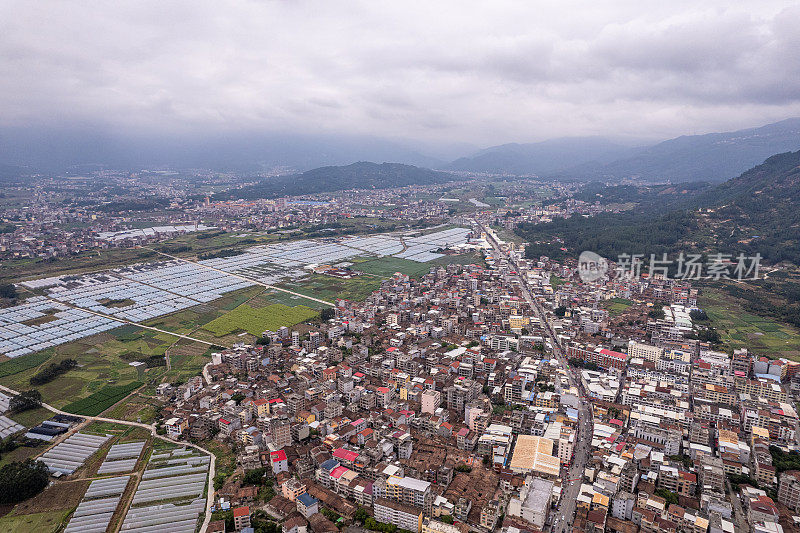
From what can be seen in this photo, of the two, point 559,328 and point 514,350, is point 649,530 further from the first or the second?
point 559,328

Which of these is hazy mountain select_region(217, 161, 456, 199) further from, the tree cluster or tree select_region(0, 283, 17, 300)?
the tree cluster

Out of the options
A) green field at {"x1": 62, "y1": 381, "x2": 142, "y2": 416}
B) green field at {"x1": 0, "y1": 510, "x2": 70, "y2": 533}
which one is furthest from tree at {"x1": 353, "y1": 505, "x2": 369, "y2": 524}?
green field at {"x1": 62, "y1": 381, "x2": 142, "y2": 416}

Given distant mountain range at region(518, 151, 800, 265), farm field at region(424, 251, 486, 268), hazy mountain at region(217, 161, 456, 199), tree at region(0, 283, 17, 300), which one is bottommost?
farm field at region(424, 251, 486, 268)

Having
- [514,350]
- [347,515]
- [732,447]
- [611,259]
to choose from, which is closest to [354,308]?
[514,350]

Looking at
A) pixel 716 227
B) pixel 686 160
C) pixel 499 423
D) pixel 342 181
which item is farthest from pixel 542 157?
pixel 499 423

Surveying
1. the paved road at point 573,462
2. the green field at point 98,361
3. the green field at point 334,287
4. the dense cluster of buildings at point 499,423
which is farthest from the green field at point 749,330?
the green field at point 98,361

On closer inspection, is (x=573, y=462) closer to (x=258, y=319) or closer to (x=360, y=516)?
(x=360, y=516)
